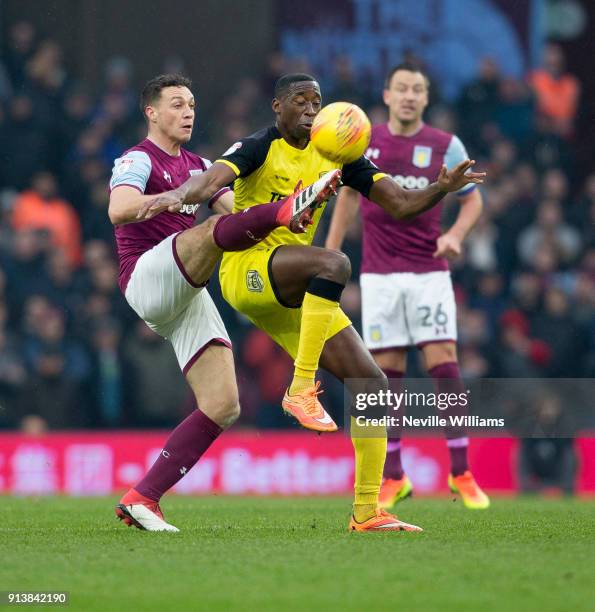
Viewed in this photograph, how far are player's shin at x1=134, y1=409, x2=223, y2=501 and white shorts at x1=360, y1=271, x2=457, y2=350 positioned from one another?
8.50 ft

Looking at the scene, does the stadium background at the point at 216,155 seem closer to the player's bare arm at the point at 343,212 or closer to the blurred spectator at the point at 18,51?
the blurred spectator at the point at 18,51

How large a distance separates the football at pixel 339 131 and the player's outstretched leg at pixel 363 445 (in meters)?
0.93

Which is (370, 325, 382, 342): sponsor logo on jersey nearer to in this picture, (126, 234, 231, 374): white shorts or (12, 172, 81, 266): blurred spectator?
(126, 234, 231, 374): white shorts

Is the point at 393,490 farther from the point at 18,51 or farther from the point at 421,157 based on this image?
the point at 18,51

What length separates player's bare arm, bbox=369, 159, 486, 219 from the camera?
671 cm

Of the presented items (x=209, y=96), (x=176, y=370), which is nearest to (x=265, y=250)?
(x=176, y=370)

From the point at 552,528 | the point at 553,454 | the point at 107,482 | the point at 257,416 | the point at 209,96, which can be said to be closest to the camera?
the point at 552,528

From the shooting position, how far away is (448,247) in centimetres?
877

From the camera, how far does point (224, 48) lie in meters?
16.5

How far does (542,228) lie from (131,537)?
9225mm

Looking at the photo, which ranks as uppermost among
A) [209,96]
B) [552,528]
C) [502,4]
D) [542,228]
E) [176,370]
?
[502,4]

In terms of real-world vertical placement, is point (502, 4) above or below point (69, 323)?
above

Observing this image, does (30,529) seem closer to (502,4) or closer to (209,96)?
(209,96)

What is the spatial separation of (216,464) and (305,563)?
718 centimetres
